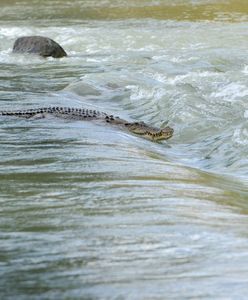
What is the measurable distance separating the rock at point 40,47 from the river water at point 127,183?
0.74 metres

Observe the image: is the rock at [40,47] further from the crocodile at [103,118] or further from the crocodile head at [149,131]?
the crocodile head at [149,131]

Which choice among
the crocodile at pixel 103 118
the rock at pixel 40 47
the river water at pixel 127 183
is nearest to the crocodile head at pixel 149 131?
the crocodile at pixel 103 118

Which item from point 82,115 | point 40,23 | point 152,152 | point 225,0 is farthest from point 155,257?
point 225,0

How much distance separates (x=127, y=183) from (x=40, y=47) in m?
11.0

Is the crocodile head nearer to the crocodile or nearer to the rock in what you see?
the crocodile

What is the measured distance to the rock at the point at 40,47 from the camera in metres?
15.6

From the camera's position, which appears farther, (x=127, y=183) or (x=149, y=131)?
(x=149, y=131)

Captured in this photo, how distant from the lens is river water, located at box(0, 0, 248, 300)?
3.46 m

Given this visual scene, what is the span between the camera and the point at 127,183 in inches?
207

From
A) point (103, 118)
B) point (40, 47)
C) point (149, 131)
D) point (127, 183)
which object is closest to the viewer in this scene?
point (127, 183)

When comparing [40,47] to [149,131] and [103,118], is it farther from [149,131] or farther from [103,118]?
[149,131]

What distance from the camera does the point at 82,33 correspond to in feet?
64.9

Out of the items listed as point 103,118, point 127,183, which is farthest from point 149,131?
point 127,183

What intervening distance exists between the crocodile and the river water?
0.17m
